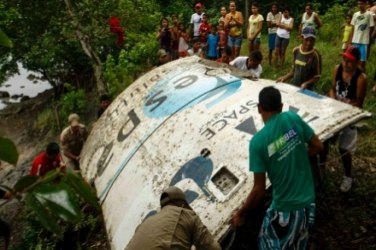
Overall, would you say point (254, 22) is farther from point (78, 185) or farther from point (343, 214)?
point (78, 185)

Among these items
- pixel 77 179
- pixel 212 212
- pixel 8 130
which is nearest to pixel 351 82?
pixel 212 212

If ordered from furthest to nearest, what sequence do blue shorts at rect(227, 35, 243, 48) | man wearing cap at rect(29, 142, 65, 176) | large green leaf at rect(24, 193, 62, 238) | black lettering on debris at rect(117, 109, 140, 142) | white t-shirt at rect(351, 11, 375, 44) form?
blue shorts at rect(227, 35, 243, 48) → white t-shirt at rect(351, 11, 375, 44) → man wearing cap at rect(29, 142, 65, 176) → black lettering on debris at rect(117, 109, 140, 142) → large green leaf at rect(24, 193, 62, 238)

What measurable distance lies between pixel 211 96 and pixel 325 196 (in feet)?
5.96

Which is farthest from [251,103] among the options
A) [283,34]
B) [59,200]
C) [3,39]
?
[283,34]

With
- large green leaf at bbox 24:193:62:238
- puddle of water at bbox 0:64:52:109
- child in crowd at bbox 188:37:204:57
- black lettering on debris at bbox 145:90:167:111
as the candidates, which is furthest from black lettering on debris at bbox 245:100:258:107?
puddle of water at bbox 0:64:52:109

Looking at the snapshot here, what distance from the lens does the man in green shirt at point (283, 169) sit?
367cm

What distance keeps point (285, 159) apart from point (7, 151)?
9.07 ft

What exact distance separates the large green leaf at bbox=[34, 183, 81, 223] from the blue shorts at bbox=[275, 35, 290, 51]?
1060cm

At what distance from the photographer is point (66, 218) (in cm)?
110

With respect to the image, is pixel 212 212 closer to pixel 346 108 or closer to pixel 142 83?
pixel 346 108

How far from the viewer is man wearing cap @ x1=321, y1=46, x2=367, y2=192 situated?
5.49m

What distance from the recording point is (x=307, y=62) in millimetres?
6816

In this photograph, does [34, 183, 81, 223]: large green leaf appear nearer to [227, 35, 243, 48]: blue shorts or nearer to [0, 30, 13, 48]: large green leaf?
[0, 30, 13, 48]: large green leaf

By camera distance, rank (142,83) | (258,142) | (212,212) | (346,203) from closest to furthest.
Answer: (258,142)
(212,212)
(346,203)
(142,83)
